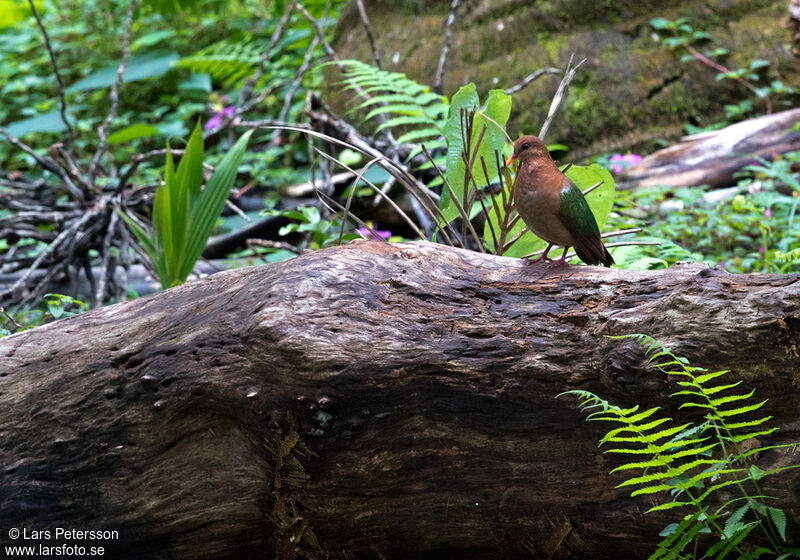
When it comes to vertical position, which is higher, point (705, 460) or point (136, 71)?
point (705, 460)

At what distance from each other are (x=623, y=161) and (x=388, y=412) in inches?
126

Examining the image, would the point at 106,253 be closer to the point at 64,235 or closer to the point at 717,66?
the point at 64,235

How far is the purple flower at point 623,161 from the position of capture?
14.2 ft

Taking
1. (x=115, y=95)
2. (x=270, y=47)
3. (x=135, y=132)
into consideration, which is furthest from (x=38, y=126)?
(x=270, y=47)

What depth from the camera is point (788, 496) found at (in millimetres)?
1557

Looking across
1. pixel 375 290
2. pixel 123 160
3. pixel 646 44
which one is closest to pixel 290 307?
pixel 375 290

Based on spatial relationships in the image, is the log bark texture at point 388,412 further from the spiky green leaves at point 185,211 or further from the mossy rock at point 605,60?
the mossy rock at point 605,60

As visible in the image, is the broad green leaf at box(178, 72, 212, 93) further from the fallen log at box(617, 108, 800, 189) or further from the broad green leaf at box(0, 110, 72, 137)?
the fallen log at box(617, 108, 800, 189)

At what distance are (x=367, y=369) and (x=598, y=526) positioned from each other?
0.63 meters

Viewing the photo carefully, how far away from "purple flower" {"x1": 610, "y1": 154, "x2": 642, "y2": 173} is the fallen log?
0.08 m

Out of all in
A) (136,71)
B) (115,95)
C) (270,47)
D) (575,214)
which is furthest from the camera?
(136,71)

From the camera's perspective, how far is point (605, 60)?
5.08 metres

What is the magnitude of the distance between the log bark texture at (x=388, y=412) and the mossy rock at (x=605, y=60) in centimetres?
339

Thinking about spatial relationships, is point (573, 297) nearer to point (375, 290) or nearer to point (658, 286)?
point (658, 286)
